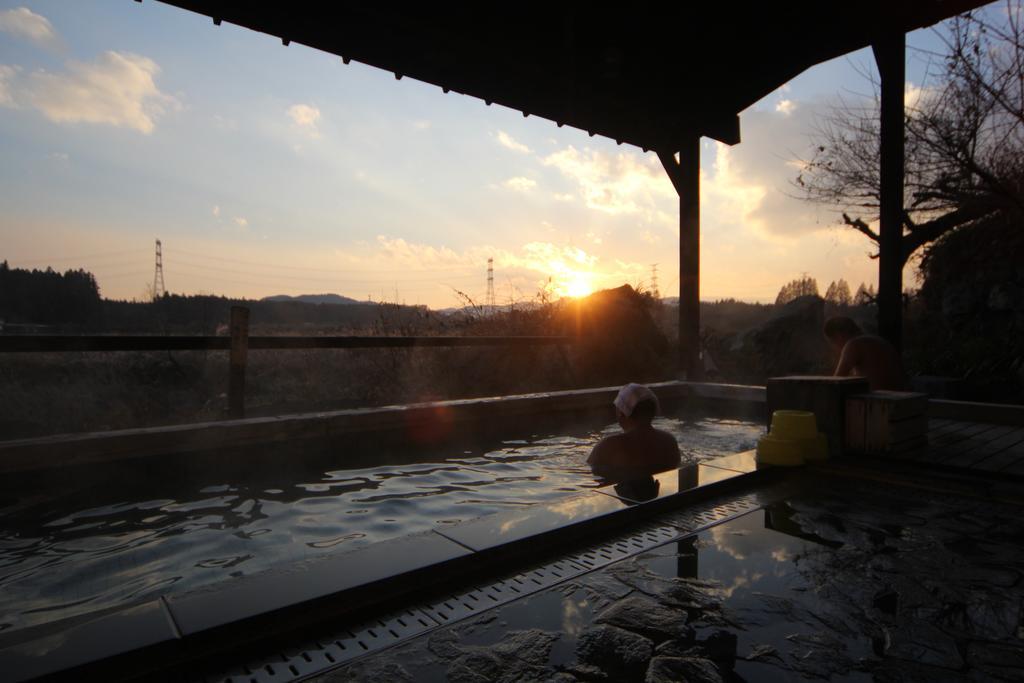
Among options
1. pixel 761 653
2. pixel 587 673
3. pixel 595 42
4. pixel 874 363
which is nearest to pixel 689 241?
pixel 595 42

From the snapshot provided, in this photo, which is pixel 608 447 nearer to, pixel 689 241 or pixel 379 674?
pixel 379 674

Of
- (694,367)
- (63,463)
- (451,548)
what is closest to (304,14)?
(63,463)

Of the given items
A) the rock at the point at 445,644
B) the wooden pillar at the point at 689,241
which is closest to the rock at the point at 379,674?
the rock at the point at 445,644

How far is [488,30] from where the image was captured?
4621 mm

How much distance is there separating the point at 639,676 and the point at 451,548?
790 mm

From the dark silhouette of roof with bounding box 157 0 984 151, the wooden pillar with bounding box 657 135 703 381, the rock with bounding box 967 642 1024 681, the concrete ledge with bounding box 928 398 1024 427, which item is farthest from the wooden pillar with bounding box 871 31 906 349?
the rock with bounding box 967 642 1024 681

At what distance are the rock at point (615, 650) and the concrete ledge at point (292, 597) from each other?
1.63ft

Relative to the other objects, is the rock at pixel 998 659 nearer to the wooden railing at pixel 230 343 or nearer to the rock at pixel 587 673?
the rock at pixel 587 673

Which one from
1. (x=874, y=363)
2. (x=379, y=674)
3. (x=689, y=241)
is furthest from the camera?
(x=689, y=241)

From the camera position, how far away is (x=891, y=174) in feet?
14.8

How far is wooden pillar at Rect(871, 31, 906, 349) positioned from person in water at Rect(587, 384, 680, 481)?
104 inches

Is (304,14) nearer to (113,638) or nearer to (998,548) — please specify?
(113,638)

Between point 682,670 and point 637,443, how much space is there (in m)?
2.27

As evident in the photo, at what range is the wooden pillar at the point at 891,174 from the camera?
14.6ft
